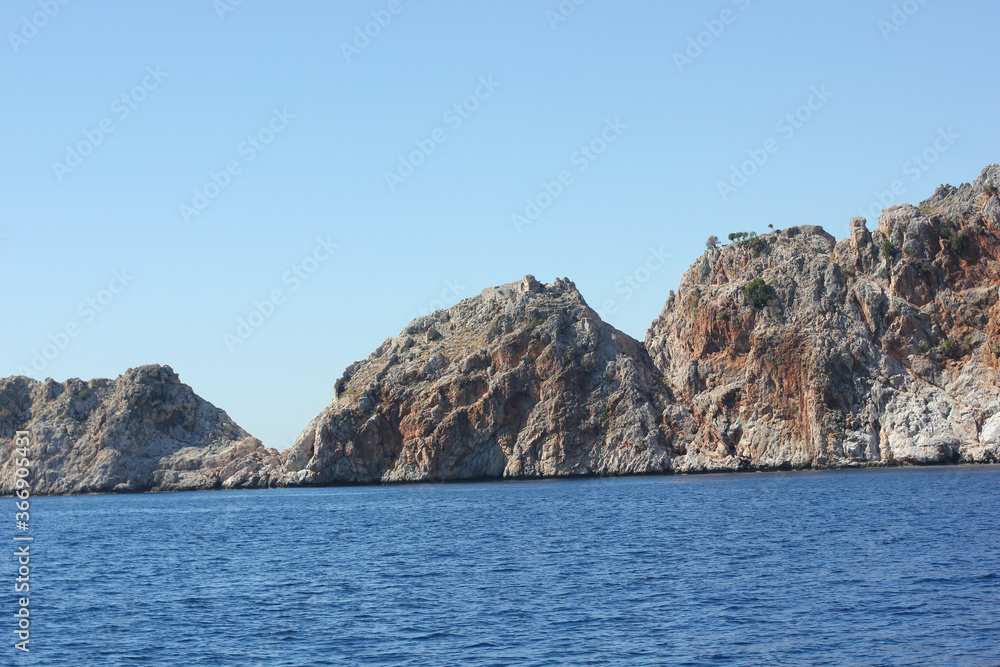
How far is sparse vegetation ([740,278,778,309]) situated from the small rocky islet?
0.19 meters

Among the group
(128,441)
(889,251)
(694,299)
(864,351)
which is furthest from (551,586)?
(128,441)

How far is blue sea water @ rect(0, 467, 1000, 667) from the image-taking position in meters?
30.3

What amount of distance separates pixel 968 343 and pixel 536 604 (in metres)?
85.4

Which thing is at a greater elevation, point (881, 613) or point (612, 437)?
point (612, 437)

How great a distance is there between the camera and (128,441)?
138 m

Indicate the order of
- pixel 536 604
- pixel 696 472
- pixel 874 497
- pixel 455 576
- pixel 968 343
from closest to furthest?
pixel 536 604 → pixel 455 576 → pixel 874 497 → pixel 968 343 → pixel 696 472

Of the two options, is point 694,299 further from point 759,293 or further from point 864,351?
point 864,351

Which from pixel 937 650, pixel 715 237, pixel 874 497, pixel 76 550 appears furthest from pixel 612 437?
pixel 937 650

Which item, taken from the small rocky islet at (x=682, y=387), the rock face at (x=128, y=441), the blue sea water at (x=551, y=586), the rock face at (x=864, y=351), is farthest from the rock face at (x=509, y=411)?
the blue sea water at (x=551, y=586)

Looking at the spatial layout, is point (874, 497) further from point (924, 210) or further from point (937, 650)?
point (924, 210)

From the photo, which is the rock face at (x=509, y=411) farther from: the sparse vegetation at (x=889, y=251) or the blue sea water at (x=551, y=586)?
the blue sea water at (x=551, y=586)

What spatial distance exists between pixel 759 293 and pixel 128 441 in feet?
289

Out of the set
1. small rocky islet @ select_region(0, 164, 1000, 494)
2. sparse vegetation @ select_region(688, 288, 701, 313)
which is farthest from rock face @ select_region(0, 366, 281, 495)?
sparse vegetation @ select_region(688, 288, 701, 313)

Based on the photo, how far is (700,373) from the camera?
119188mm
